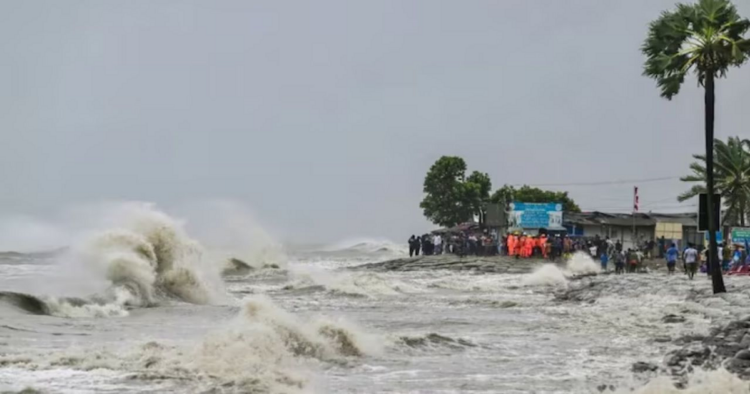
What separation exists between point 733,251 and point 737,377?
90.5 feet

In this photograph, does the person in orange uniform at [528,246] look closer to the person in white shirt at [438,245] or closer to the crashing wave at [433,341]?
the person in white shirt at [438,245]

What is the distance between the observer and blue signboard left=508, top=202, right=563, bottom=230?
2224 inches

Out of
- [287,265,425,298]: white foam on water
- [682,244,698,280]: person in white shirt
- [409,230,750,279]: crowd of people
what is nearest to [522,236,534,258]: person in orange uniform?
[409,230,750,279]: crowd of people

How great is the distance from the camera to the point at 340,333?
13438mm

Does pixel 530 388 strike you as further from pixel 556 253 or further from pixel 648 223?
pixel 648 223

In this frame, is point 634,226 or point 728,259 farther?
point 634,226

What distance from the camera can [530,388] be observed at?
10.2 metres

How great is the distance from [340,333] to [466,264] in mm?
29586

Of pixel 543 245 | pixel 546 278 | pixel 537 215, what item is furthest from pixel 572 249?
pixel 546 278

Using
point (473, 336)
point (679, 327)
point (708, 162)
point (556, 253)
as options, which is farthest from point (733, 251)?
point (473, 336)

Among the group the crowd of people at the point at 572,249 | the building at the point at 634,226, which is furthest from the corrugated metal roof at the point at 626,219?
the crowd of people at the point at 572,249

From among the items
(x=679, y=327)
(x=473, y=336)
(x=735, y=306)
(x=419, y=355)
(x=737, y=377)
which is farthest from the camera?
(x=735, y=306)

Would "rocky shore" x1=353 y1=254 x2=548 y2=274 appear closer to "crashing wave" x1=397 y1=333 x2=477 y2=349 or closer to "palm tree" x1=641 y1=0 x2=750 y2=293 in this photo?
"palm tree" x1=641 y1=0 x2=750 y2=293

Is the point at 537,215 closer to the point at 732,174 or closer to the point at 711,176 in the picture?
the point at 732,174
